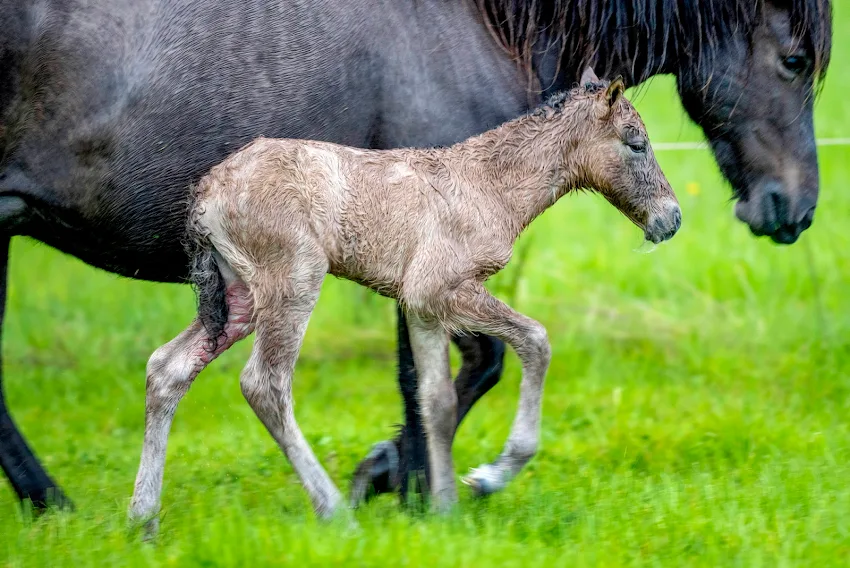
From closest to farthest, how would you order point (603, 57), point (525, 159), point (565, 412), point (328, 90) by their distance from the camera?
point (525, 159) < point (328, 90) < point (603, 57) < point (565, 412)

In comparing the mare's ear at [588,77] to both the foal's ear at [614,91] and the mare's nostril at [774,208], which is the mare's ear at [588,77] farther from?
the mare's nostril at [774,208]

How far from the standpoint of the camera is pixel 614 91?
4148 mm

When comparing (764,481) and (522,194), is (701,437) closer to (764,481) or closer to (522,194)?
(764,481)

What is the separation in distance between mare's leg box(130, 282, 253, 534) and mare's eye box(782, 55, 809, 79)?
263 cm

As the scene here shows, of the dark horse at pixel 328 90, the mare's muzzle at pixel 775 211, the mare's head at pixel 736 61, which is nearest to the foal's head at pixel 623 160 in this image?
the dark horse at pixel 328 90

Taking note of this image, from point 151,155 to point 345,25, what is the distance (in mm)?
953

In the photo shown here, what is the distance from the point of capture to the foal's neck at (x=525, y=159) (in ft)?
13.9

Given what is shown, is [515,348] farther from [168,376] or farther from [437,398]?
[168,376]

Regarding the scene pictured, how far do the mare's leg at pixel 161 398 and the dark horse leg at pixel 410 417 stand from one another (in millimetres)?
837

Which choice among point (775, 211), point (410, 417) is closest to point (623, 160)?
point (775, 211)

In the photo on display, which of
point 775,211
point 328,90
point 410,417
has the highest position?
point 328,90

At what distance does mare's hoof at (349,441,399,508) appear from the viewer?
15.3 ft

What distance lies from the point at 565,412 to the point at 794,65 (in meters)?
2.47

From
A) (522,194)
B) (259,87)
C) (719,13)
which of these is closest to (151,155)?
(259,87)
